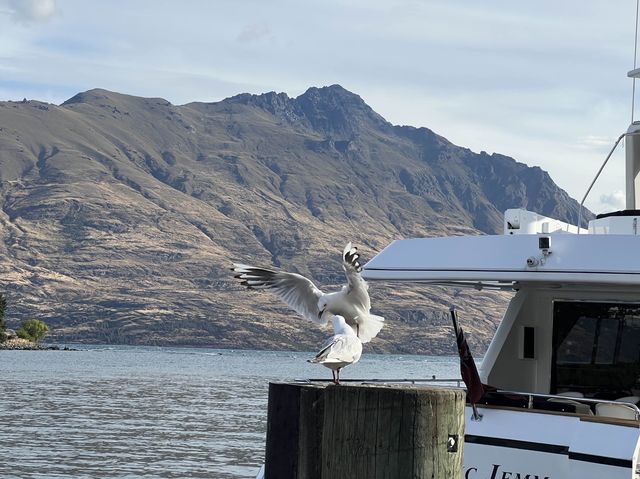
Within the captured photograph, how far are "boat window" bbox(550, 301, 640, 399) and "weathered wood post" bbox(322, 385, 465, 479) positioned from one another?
6405 mm

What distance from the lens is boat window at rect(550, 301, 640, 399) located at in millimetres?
12078

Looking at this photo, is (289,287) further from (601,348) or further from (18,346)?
(18,346)

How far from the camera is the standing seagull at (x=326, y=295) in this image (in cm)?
1139

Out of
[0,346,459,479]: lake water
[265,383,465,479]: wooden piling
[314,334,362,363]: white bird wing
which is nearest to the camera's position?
[265,383,465,479]: wooden piling

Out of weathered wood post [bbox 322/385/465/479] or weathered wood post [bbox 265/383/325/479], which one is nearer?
weathered wood post [bbox 322/385/465/479]

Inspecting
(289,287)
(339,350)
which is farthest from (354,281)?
(339,350)

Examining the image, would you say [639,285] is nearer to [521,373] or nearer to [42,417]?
[521,373]

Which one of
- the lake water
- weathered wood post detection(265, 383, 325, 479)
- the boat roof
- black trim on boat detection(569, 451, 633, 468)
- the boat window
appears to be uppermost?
the boat roof

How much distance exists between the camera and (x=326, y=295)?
11.9 meters

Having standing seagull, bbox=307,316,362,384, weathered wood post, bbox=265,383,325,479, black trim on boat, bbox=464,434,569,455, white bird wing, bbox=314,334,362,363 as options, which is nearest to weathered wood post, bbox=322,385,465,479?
weathered wood post, bbox=265,383,325,479

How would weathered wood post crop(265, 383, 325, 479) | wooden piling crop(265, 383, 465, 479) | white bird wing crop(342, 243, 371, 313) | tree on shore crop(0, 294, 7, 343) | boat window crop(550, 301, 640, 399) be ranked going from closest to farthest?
wooden piling crop(265, 383, 465, 479), weathered wood post crop(265, 383, 325, 479), white bird wing crop(342, 243, 371, 313), boat window crop(550, 301, 640, 399), tree on shore crop(0, 294, 7, 343)

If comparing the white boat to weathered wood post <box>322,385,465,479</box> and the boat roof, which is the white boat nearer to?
the boat roof

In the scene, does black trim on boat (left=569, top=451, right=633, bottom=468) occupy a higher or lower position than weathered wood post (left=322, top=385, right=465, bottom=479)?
lower

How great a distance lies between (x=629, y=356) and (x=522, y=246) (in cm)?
190
